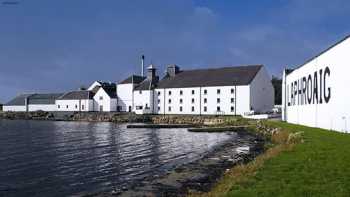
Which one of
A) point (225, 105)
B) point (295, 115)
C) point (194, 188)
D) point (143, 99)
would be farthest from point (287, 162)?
point (143, 99)

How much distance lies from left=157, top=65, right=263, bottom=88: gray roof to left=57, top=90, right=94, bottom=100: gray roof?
957 inches

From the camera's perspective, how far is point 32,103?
427 ft

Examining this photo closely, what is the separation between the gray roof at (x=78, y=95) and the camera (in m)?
112

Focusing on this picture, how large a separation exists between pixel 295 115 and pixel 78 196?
3772cm

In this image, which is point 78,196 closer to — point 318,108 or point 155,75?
point 318,108

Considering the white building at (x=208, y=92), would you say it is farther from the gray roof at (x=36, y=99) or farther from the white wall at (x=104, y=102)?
the gray roof at (x=36, y=99)

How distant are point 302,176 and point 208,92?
74271mm

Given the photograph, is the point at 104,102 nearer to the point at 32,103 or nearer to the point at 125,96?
the point at 125,96

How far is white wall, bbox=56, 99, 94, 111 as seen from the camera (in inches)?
4363

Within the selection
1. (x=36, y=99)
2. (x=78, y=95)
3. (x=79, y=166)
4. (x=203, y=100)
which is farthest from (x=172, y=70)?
(x=79, y=166)

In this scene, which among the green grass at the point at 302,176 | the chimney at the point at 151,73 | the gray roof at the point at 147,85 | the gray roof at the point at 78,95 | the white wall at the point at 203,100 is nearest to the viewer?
the green grass at the point at 302,176

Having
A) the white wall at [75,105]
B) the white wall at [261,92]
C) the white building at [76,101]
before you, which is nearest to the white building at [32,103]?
the white wall at [75,105]

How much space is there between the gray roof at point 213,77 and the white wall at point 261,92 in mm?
1371

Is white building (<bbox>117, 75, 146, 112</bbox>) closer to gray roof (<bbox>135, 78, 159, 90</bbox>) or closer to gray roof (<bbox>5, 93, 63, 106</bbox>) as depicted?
gray roof (<bbox>135, 78, 159, 90</bbox>)
